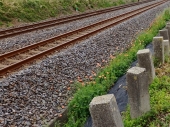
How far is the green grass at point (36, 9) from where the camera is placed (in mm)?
18297

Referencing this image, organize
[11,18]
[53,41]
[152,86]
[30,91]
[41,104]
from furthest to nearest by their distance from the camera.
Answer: [11,18]
[53,41]
[30,91]
[41,104]
[152,86]

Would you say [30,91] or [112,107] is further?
[30,91]

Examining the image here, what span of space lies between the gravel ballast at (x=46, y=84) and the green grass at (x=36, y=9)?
33.3 ft

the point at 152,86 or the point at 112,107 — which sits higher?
the point at 112,107

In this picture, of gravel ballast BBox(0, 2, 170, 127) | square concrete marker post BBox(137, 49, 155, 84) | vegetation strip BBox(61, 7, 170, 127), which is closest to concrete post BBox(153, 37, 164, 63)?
square concrete marker post BBox(137, 49, 155, 84)

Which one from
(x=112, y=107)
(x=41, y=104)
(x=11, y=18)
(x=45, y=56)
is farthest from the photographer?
(x=11, y=18)

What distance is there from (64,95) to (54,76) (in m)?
0.96

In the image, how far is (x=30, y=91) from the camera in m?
5.82

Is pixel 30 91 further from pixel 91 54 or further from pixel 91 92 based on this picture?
pixel 91 54

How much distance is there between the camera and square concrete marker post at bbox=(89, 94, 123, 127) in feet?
9.60

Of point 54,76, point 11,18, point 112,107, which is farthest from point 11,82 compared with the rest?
point 11,18

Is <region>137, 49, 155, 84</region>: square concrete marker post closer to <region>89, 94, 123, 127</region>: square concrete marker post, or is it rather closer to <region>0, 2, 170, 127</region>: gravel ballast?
<region>89, 94, 123, 127</region>: square concrete marker post

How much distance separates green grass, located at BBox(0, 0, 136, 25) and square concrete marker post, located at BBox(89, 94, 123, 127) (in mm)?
15141

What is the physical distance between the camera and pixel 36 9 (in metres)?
21.0
